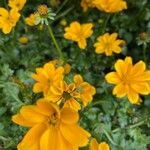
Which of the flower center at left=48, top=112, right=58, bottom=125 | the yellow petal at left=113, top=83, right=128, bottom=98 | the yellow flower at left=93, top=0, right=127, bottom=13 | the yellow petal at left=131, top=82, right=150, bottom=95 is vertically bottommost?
the yellow petal at left=113, top=83, right=128, bottom=98

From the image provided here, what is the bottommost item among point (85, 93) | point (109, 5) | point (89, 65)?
point (89, 65)

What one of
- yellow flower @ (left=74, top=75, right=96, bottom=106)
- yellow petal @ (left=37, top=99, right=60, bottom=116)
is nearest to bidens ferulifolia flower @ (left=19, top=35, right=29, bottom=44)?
yellow flower @ (left=74, top=75, right=96, bottom=106)

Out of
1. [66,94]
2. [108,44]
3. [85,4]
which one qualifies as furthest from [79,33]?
[66,94]

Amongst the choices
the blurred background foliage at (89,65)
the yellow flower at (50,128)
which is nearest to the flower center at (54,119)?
the yellow flower at (50,128)

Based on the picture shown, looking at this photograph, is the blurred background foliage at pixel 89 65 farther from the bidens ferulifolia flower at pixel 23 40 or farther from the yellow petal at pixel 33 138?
the yellow petal at pixel 33 138

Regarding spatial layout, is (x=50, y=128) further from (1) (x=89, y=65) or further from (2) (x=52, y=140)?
(1) (x=89, y=65)

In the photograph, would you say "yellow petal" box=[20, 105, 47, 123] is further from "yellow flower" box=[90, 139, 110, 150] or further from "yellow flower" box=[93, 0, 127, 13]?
"yellow flower" box=[93, 0, 127, 13]

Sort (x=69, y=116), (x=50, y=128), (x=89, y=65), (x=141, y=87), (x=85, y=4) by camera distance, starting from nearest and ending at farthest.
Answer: (x=69, y=116)
(x=50, y=128)
(x=141, y=87)
(x=89, y=65)
(x=85, y=4)

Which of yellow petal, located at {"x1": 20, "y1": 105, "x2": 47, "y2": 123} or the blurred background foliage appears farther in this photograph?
the blurred background foliage
